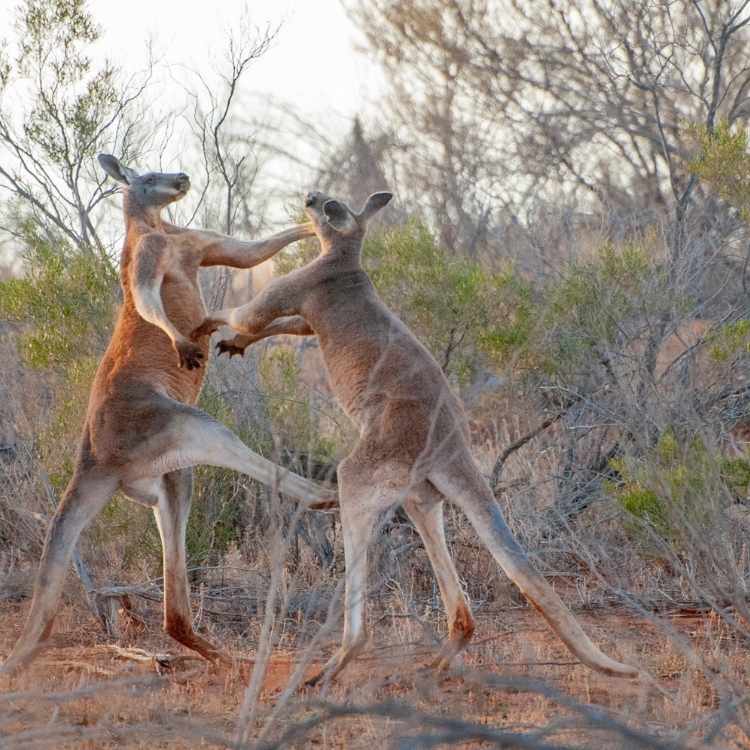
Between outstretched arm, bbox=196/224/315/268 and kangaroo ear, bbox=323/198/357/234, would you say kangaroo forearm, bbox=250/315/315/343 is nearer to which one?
outstretched arm, bbox=196/224/315/268

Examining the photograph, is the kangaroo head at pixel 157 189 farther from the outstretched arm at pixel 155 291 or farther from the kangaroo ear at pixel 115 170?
the outstretched arm at pixel 155 291

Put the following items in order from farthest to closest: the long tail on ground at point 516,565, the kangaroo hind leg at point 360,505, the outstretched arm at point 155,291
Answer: the outstretched arm at point 155,291 < the kangaroo hind leg at point 360,505 < the long tail on ground at point 516,565

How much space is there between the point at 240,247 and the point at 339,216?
543mm

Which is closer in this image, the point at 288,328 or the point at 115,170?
the point at 288,328

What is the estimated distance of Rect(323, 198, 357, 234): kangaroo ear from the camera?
6082mm

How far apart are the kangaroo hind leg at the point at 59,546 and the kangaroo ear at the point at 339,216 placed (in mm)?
1626

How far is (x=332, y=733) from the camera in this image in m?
4.56

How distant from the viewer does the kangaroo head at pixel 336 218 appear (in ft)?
20.1

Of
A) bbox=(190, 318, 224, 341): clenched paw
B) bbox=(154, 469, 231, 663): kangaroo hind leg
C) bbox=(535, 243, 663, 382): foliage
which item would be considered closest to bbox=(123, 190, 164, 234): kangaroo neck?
bbox=(190, 318, 224, 341): clenched paw

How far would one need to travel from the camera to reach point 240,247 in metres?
6.30

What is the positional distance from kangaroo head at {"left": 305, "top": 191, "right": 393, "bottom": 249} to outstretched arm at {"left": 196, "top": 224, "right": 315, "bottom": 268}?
98 mm

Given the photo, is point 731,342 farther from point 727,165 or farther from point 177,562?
point 177,562

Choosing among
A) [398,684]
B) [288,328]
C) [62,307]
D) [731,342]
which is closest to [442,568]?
[398,684]

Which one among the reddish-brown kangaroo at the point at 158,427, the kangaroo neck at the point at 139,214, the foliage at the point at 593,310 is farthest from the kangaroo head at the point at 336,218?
the foliage at the point at 593,310
